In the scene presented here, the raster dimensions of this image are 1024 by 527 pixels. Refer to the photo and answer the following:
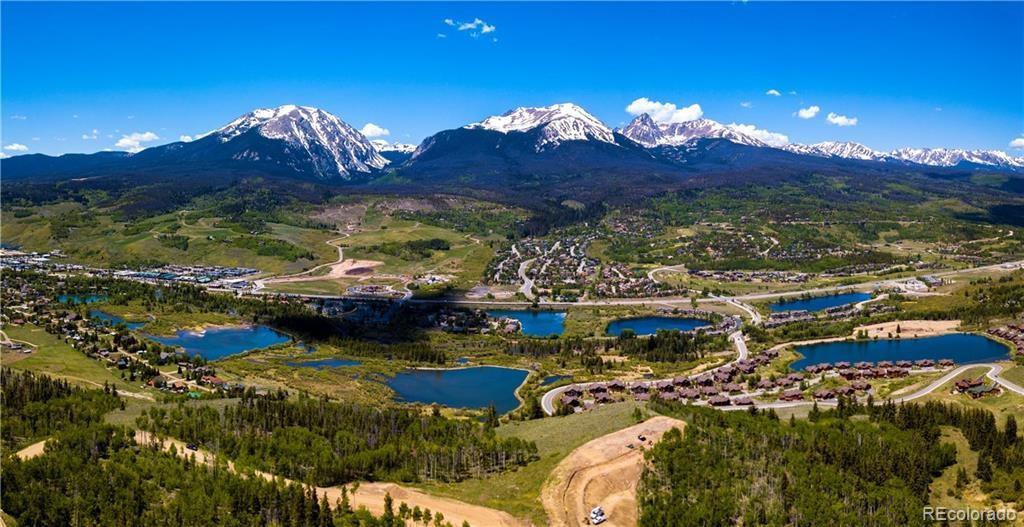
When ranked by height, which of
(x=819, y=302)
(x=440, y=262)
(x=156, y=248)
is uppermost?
(x=156, y=248)

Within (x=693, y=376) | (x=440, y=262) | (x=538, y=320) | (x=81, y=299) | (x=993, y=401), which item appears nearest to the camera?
(x=993, y=401)

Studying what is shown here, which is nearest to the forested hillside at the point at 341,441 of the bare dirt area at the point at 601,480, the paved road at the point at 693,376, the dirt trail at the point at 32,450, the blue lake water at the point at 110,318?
the bare dirt area at the point at 601,480

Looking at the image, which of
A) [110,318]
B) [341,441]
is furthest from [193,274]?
[341,441]

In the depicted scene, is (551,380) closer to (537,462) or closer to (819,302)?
(537,462)

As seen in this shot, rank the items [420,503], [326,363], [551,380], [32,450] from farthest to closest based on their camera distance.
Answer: [326,363] → [551,380] → [32,450] → [420,503]

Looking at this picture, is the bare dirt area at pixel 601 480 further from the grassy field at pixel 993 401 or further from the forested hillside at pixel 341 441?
the grassy field at pixel 993 401

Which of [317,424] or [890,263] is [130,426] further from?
[890,263]

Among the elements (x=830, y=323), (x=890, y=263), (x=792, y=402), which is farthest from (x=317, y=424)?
(x=890, y=263)
